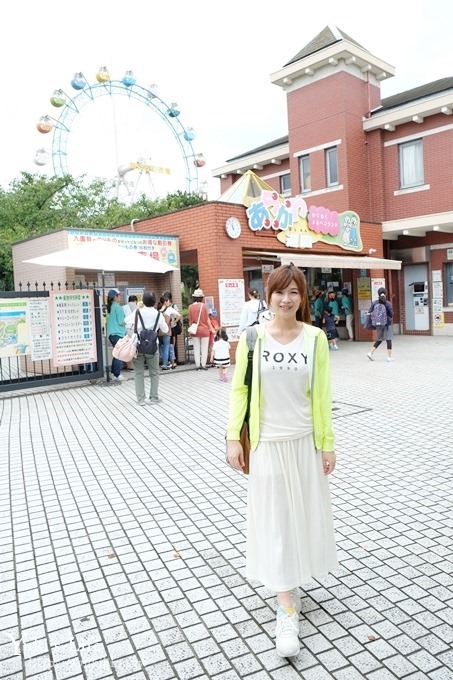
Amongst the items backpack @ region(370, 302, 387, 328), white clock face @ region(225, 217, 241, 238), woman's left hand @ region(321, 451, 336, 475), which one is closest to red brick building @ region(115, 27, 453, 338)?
white clock face @ region(225, 217, 241, 238)

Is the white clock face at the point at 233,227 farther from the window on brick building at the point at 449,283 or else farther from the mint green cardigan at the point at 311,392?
the mint green cardigan at the point at 311,392

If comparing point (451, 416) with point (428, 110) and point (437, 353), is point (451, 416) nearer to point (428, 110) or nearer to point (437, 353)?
point (437, 353)

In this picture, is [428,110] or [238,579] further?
[428,110]

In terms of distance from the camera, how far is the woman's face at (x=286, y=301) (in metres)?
2.60

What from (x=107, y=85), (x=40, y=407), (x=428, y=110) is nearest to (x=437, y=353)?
(x=428, y=110)

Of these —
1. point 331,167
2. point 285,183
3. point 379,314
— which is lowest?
point 379,314

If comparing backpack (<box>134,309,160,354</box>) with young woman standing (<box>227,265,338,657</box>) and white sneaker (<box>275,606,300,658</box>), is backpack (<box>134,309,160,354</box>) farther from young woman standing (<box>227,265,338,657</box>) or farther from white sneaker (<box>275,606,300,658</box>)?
white sneaker (<box>275,606,300,658</box>)

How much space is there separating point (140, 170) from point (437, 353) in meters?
23.9

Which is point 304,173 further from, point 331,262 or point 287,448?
point 287,448

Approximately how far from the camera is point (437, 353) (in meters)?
13.6

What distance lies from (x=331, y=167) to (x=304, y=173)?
1.42 metres

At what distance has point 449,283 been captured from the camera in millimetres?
17969

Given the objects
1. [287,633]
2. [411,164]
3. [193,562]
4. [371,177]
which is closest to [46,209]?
[371,177]

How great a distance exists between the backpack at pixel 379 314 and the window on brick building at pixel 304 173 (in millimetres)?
10005
